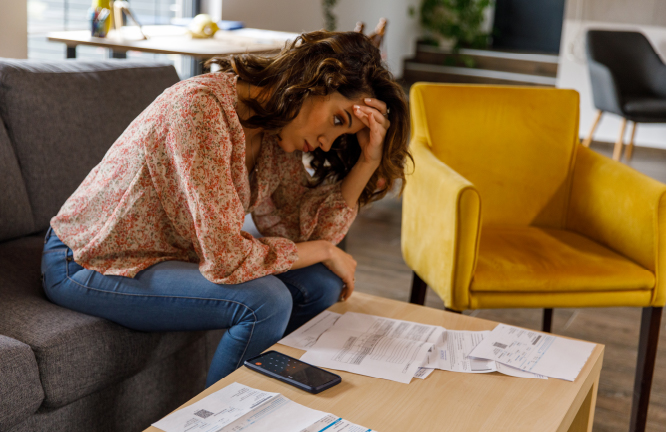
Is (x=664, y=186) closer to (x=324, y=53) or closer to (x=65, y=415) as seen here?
(x=324, y=53)

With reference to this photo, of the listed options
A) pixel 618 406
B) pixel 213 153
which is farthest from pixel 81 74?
pixel 618 406

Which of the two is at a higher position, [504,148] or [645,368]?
[504,148]

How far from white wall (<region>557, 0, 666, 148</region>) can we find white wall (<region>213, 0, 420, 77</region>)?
1.49m

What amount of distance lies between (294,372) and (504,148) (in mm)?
1265

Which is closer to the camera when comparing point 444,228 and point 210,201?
point 210,201

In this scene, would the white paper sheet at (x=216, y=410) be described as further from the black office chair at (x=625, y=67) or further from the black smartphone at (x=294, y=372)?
the black office chair at (x=625, y=67)

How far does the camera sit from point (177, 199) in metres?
1.24

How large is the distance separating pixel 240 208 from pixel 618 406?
1268 millimetres

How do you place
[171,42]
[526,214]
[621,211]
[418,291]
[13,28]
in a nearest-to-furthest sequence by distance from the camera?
[621,211] < [418,291] < [526,214] < [13,28] < [171,42]

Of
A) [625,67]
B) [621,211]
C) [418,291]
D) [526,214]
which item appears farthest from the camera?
[625,67]

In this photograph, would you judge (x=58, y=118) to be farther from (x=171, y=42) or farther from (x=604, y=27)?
(x=604, y=27)

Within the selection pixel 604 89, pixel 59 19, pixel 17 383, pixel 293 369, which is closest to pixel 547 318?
pixel 293 369

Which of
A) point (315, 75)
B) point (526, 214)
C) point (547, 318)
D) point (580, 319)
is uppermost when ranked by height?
point (315, 75)

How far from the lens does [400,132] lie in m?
1.41
